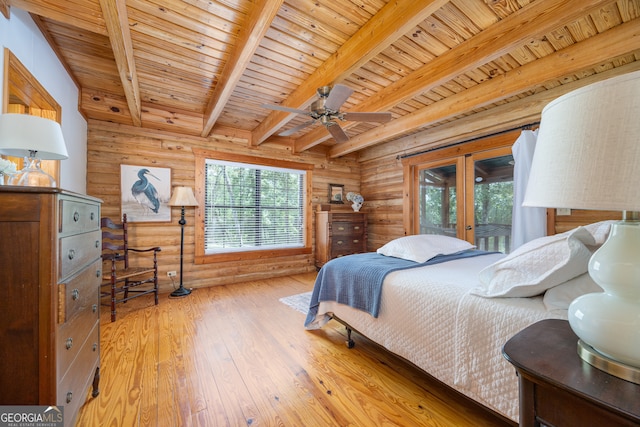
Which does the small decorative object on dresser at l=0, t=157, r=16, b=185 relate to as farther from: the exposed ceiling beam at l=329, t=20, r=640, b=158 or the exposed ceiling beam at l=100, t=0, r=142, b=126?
the exposed ceiling beam at l=329, t=20, r=640, b=158

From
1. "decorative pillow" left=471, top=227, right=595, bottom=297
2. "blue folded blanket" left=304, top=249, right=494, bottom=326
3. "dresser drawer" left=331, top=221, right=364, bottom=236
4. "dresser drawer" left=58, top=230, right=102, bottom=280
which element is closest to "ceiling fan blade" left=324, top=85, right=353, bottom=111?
"blue folded blanket" left=304, top=249, right=494, bottom=326

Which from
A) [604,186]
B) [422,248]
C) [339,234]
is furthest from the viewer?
[339,234]

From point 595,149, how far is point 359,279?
164 cm

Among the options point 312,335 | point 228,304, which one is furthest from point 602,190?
point 228,304

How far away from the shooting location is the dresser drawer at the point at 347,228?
15.0ft

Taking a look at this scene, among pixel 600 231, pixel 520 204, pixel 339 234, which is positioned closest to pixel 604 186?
pixel 600 231

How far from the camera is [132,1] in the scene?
1748 mm

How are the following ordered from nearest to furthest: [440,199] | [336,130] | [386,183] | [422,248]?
[422,248] < [336,130] < [440,199] < [386,183]

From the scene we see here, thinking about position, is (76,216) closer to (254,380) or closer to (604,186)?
(254,380)

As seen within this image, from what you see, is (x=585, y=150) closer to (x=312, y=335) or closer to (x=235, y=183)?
(x=312, y=335)

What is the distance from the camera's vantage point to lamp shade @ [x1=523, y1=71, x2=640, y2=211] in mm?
475

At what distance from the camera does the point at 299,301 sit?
3.26 meters

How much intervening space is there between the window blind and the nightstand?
395cm

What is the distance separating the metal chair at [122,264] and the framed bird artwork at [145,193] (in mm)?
228
